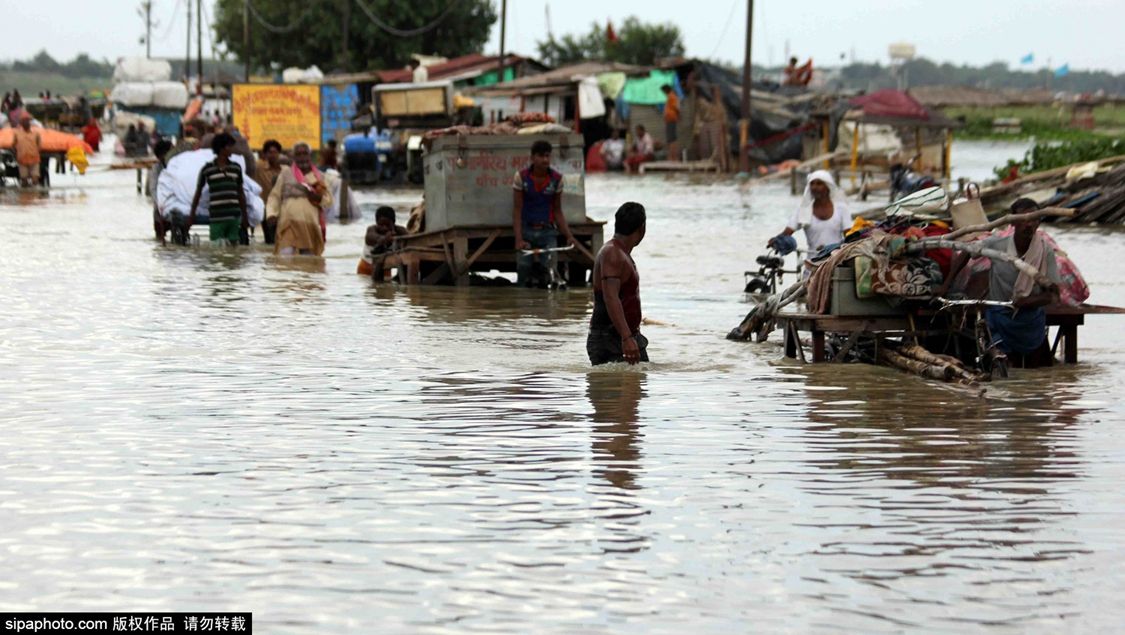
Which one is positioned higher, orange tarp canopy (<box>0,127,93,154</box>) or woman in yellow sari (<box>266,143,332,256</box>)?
orange tarp canopy (<box>0,127,93,154</box>)

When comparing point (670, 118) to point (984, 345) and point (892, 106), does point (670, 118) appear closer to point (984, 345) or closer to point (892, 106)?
point (892, 106)

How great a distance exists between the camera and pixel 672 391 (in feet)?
28.3

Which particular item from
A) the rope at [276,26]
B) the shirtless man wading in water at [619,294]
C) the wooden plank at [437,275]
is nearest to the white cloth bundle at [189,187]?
the wooden plank at [437,275]

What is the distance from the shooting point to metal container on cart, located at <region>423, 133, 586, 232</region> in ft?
46.2

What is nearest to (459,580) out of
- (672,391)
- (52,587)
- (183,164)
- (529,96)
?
(52,587)

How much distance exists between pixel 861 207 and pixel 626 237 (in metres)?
19.1

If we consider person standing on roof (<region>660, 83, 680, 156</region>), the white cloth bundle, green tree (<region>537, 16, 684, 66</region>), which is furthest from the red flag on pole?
the white cloth bundle

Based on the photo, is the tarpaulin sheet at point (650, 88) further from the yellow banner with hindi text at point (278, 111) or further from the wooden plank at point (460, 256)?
the wooden plank at point (460, 256)

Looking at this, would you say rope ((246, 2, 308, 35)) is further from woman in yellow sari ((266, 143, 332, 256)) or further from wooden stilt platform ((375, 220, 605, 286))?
wooden stilt platform ((375, 220, 605, 286))

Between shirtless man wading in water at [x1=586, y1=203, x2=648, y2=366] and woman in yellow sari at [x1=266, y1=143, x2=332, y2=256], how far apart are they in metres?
7.64

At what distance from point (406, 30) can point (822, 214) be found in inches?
2199

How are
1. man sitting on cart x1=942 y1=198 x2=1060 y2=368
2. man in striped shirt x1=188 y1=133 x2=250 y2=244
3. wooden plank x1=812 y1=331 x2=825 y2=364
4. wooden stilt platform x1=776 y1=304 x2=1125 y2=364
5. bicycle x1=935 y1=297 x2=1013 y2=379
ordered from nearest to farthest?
bicycle x1=935 y1=297 x2=1013 y2=379
man sitting on cart x1=942 y1=198 x2=1060 y2=368
wooden stilt platform x1=776 y1=304 x2=1125 y2=364
wooden plank x1=812 y1=331 x2=825 y2=364
man in striped shirt x1=188 y1=133 x2=250 y2=244

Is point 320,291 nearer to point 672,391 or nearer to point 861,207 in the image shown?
point 672,391

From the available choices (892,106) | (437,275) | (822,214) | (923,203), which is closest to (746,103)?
(892,106)
